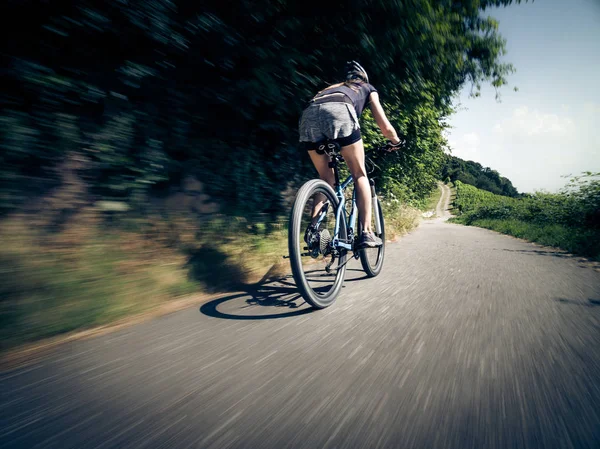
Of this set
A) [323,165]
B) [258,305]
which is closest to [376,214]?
[323,165]

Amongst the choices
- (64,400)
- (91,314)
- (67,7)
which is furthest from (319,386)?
(67,7)

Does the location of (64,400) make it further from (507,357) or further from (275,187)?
(275,187)

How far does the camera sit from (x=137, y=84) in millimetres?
1779

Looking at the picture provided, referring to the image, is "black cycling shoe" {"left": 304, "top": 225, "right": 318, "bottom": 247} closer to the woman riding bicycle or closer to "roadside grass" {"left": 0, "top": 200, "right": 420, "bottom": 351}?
the woman riding bicycle

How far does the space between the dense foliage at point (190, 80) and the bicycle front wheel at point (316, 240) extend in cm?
100

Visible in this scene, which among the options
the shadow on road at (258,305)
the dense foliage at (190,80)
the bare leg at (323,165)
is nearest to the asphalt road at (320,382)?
the shadow on road at (258,305)

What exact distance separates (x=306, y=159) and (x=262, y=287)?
6.69 feet

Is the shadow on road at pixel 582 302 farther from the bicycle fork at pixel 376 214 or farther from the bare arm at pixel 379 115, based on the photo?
the bare arm at pixel 379 115

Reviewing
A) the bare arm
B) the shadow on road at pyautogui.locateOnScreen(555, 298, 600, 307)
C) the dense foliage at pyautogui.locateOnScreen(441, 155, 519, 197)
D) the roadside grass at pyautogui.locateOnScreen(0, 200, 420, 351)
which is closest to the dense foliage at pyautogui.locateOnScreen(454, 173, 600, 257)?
the shadow on road at pyautogui.locateOnScreen(555, 298, 600, 307)

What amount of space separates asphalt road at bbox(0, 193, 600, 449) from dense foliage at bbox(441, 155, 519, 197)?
339 feet

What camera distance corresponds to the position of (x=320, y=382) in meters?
1.25

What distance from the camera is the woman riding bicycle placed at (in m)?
2.26

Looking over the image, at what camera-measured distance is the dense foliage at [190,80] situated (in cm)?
145

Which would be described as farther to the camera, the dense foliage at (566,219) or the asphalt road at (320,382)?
the dense foliage at (566,219)
